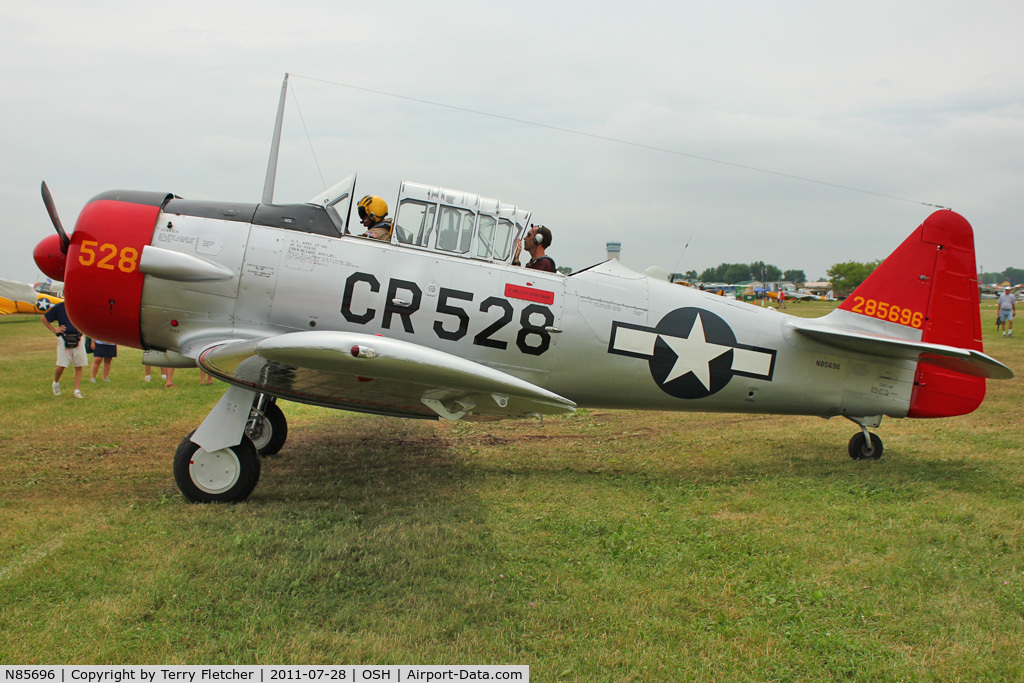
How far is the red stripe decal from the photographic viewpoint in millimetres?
5461

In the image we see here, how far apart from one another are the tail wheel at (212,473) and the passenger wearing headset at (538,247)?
8.99 ft

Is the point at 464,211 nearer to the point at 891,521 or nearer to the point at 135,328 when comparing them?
the point at 135,328

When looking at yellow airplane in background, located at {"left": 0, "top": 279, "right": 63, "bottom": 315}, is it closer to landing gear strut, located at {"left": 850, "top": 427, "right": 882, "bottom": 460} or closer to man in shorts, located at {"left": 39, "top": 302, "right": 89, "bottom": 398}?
man in shorts, located at {"left": 39, "top": 302, "right": 89, "bottom": 398}

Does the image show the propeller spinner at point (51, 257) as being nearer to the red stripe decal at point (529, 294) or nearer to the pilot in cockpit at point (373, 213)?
the pilot in cockpit at point (373, 213)

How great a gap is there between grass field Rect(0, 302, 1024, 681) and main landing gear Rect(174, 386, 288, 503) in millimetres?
159

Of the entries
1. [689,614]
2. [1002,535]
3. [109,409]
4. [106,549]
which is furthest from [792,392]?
[109,409]

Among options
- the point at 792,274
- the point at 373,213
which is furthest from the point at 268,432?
the point at 792,274

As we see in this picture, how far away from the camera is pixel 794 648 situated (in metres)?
3.17

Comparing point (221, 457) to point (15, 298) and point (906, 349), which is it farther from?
point (15, 298)

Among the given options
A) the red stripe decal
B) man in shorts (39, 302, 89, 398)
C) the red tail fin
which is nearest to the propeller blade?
the red stripe decal

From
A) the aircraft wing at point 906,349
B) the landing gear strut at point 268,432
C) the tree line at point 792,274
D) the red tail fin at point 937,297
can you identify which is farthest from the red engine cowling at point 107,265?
the tree line at point 792,274

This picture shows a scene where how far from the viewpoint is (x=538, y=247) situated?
5.99m

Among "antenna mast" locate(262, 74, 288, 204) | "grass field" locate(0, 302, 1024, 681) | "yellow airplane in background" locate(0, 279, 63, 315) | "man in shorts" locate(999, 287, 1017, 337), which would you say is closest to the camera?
"grass field" locate(0, 302, 1024, 681)

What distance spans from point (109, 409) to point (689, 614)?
866 centimetres
